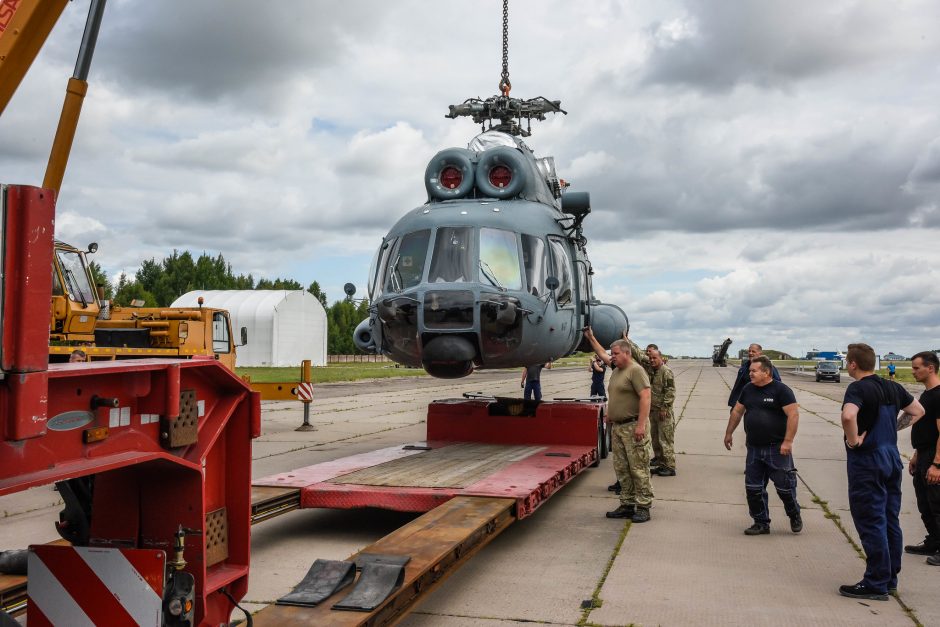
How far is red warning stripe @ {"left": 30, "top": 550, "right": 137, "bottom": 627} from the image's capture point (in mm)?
3506

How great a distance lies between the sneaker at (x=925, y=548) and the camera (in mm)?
7187

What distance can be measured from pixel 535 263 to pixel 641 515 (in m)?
3.35

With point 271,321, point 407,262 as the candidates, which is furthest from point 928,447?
point 271,321

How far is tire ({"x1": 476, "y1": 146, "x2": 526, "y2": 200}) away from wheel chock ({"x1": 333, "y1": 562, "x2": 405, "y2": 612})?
22.5 ft

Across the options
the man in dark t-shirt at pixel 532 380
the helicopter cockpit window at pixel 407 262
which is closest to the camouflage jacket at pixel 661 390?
the man in dark t-shirt at pixel 532 380

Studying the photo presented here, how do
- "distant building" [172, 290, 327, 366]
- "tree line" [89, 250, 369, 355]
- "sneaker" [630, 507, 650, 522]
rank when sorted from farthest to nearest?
"tree line" [89, 250, 369, 355]
"distant building" [172, 290, 327, 366]
"sneaker" [630, 507, 650, 522]

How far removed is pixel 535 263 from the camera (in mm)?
10320

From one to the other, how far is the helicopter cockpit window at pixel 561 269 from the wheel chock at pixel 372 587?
6218mm

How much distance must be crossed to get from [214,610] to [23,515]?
538 centimetres

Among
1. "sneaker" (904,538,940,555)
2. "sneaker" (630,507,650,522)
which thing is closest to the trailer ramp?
"sneaker" (630,507,650,522)

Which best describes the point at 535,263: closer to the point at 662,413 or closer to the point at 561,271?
the point at 561,271

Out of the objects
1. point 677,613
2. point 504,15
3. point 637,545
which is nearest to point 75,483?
point 677,613

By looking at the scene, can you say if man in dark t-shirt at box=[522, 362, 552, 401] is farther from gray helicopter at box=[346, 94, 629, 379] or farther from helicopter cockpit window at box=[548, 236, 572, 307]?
helicopter cockpit window at box=[548, 236, 572, 307]

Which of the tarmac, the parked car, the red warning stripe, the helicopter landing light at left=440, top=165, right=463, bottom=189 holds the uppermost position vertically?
the helicopter landing light at left=440, top=165, right=463, bottom=189
